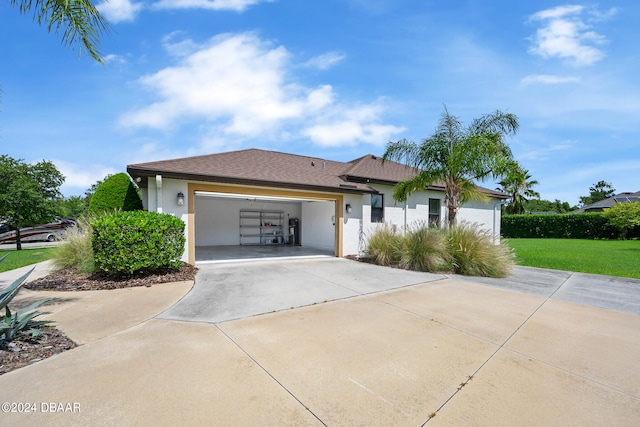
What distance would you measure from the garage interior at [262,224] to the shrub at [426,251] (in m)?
5.11

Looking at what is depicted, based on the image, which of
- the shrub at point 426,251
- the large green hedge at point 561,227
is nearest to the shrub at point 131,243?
the shrub at point 426,251

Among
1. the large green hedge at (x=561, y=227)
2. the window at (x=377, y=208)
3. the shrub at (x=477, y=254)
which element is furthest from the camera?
the large green hedge at (x=561, y=227)

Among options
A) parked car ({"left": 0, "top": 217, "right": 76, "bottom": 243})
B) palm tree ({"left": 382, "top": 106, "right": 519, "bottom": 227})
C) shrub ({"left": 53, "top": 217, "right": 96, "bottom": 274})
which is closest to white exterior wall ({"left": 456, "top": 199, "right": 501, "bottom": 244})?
palm tree ({"left": 382, "top": 106, "right": 519, "bottom": 227})

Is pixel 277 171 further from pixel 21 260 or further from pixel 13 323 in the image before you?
pixel 21 260

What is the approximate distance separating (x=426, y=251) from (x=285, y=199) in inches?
255

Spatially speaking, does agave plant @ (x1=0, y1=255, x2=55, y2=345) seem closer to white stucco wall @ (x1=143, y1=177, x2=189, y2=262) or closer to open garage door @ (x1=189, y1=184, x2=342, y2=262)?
white stucco wall @ (x1=143, y1=177, x2=189, y2=262)

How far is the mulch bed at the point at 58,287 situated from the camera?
3.16 m

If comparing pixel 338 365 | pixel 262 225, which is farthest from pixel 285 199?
pixel 338 365

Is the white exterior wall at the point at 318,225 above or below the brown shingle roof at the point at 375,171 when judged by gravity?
below

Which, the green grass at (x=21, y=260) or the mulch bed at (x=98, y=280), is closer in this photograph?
the mulch bed at (x=98, y=280)

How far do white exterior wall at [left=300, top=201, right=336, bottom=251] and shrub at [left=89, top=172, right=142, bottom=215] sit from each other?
335 inches

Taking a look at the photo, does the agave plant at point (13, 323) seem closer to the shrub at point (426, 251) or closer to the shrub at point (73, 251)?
the shrub at point (73, 251)

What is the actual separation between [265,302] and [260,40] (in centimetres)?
807

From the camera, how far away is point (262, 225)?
17750 millimetres
